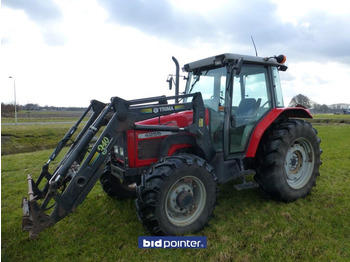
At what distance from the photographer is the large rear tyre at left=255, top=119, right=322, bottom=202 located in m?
4.30

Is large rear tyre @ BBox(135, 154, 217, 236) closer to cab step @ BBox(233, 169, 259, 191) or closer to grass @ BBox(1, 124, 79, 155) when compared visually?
cab step @ BBox(233, 169, 259, 191)

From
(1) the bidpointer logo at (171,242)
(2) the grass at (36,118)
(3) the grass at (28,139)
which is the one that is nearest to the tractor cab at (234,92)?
(1) the bidpointer logo at (171,242)

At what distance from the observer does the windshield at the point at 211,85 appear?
4.29 metres

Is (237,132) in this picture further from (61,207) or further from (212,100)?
(61,207)

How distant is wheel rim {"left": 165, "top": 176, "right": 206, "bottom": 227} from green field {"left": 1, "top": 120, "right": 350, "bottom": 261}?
289 mm

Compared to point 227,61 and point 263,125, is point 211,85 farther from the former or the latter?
point 263,125

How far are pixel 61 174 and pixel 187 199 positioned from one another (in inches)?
62.8

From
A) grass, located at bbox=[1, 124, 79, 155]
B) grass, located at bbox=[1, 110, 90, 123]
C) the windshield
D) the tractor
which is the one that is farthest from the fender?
grass, located at bbox=[1, 110, 90, 123]

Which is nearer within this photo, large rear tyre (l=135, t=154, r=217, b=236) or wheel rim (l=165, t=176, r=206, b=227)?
large rear tyre (l=135, t=154, r=217, b=236)

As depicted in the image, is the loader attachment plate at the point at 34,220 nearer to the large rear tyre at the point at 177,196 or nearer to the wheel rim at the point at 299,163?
the large rear tyre at the point at 177,196

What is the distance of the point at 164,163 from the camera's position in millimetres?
3381

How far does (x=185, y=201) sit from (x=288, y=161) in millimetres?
2223

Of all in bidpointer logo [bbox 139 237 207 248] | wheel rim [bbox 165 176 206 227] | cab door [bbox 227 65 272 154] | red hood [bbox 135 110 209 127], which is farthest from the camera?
cab door [bbox 227 65 272 154]

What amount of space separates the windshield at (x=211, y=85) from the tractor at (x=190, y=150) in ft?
0.06
